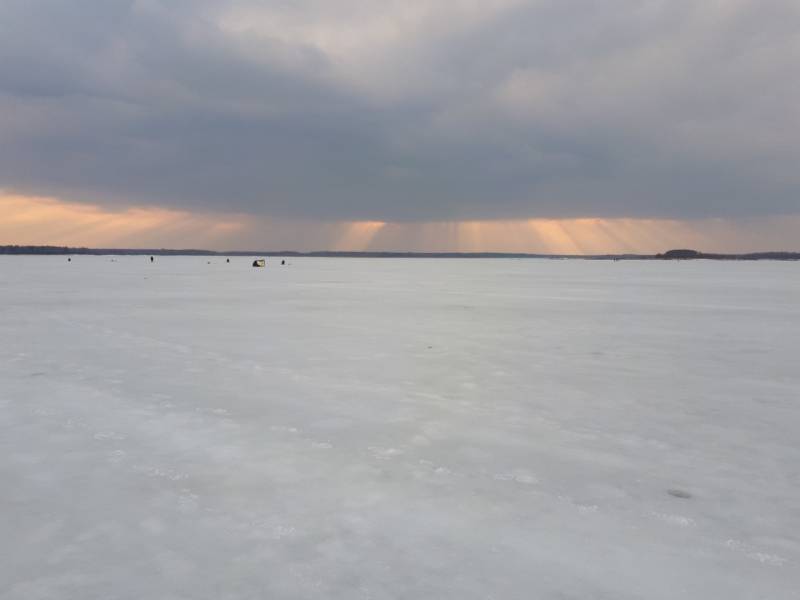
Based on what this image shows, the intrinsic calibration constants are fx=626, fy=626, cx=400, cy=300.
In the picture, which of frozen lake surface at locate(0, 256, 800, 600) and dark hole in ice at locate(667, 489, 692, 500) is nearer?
frozen lake surface at locate(0, 256, 800, 600)

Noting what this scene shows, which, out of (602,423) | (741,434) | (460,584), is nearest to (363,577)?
(460,584)

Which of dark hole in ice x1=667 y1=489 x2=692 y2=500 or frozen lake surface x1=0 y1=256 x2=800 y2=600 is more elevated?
frozen lake surface x1=0 y1=256 x2=800 y2=600

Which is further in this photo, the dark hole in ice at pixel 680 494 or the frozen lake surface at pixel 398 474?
the dark hole in ice at pixel 680 494

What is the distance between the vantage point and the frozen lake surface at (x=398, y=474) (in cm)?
351

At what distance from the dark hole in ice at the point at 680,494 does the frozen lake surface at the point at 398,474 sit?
4cm

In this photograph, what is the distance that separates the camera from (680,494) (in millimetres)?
4750

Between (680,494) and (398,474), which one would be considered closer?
(680,494)

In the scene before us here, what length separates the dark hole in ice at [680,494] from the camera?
4703 mm

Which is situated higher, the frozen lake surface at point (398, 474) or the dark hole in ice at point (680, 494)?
the frozen lake surface at point (398, 474)

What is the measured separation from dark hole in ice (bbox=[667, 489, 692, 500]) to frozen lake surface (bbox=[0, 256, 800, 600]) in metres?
0.04

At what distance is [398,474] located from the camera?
5113 millimetres

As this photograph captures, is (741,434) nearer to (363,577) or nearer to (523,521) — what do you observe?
(523,521)

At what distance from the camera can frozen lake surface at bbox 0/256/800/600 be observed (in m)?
3.51

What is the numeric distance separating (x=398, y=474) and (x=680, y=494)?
217 centimetres
